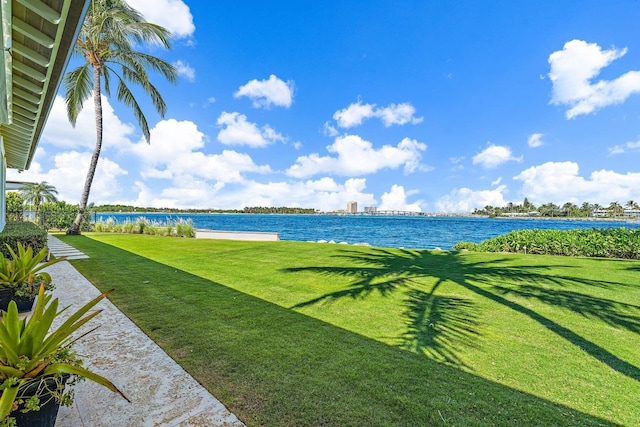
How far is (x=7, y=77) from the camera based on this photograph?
12.1 ft

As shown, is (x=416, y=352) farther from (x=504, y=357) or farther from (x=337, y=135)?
(x=337, y=135)

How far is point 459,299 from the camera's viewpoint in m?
5.20

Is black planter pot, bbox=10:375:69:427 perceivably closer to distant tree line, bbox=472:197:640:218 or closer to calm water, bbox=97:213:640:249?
calm water, bbox=97:213:640:249

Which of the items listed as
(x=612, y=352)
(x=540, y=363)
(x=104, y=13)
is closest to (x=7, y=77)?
(x=540, y=363)

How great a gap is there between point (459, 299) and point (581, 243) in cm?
975

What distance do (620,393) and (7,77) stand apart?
7.95 metres

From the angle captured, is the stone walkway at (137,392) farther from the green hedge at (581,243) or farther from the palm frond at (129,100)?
the palm frond at (129,100)

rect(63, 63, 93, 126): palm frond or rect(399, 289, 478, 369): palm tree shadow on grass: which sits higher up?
rect(63, 63, 93, 126): palm frond

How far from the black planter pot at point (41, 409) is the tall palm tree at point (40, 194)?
3467cm

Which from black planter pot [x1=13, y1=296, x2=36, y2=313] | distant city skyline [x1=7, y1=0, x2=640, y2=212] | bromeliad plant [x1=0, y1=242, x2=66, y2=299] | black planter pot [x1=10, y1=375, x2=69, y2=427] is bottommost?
black planter pot [x1=13, y1=296, x2=36, y2=313]

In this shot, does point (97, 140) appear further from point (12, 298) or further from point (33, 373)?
point (33, 373)

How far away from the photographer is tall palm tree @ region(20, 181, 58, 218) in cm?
2600

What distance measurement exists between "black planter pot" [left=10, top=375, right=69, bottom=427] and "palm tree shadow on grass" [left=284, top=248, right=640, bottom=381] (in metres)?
3.17

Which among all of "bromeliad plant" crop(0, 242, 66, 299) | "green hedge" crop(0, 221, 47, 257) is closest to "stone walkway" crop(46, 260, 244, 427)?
"bromeliad plant" crop(0, 242, 66, 299)
